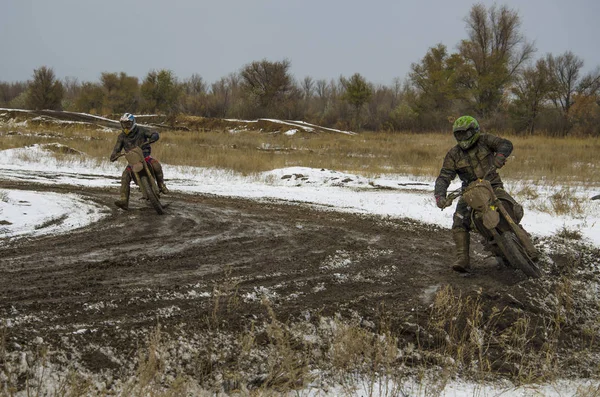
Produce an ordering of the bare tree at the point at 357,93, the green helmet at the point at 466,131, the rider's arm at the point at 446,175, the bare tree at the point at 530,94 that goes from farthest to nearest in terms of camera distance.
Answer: the bare tree at the point at 357,93 → the bare tree at the point at 530,94 → the rider's arm at the point at 446,175 → the green helmet at the point at 466,131

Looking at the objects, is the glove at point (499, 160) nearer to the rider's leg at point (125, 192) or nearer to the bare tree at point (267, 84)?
the rider's leg at point (125, 192)

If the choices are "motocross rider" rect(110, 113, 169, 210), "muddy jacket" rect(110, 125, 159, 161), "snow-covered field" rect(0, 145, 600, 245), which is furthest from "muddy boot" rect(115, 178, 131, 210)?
"muddy jacket" rect(110, 125, 159, 161)

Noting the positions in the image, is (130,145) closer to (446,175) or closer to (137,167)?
(137,167)

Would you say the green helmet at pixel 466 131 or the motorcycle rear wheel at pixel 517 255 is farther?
the green helmet at pixel 466 131

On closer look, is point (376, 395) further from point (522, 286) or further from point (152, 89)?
point (152, 89)

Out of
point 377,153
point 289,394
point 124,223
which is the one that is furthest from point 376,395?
point 377,153

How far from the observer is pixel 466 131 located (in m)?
6.25

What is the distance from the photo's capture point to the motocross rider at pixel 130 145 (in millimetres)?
10055

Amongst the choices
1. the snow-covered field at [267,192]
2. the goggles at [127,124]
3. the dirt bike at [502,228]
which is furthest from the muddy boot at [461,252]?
the goggles at [127,124]

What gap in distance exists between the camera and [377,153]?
2692cm

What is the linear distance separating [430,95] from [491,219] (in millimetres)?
→ 47438

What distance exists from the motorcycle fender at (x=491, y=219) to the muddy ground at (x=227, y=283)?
2.33ft

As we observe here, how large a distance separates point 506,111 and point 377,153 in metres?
23.1

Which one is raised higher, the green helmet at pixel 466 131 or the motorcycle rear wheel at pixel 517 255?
the green helmet at pixel 466 131
